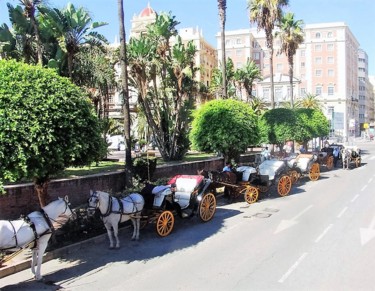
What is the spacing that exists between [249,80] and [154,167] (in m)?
23.2

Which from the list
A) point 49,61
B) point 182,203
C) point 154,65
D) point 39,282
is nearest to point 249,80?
point 154,65

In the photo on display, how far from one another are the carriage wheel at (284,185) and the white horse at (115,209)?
8.24 m

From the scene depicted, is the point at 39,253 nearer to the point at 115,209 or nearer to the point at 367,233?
the point at 115,209

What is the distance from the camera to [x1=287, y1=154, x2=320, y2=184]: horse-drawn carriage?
20422mm

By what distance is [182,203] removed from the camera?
1231 cm

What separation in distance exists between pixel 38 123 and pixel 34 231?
2099 millimetres

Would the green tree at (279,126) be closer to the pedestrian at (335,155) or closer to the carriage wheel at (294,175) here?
the pedestrian at (335,155)

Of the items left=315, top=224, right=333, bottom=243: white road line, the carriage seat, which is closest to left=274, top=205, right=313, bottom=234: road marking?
left=315, top=224, right=333, bottom=243: white road line

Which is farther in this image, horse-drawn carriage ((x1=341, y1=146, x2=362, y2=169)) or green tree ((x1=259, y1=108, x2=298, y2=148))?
horse-drawn carriage ((x1=341, y1=146, x2=362, y2=169))

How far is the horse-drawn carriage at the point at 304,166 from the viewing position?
67.0 feet

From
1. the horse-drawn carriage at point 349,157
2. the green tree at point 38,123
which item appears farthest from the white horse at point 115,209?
the horse-drawn carriage at point 349,157

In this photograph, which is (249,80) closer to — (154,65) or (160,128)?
(160,128)

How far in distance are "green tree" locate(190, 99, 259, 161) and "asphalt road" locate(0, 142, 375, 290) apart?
13.8 ft

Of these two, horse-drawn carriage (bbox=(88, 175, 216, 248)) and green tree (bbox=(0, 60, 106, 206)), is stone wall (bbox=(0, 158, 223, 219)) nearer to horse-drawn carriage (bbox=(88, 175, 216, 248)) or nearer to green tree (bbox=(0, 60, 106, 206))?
horse-drawn carriage (bbox=(88, 175, 216, 248))
